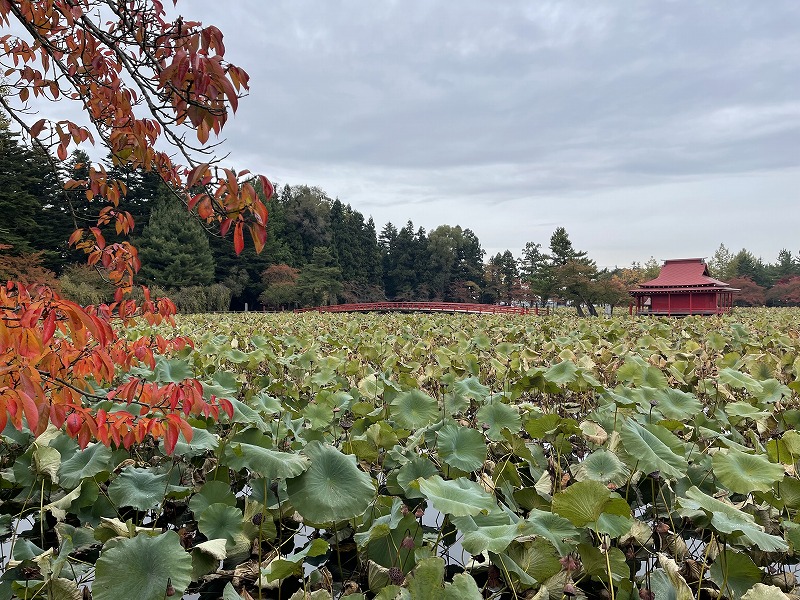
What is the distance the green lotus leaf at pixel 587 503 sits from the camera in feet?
4.13

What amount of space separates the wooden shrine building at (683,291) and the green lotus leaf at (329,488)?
19.5 meters

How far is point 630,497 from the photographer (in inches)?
73.7

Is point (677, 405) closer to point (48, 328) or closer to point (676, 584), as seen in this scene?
point (676, 584)

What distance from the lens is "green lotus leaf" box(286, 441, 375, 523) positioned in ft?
4.70

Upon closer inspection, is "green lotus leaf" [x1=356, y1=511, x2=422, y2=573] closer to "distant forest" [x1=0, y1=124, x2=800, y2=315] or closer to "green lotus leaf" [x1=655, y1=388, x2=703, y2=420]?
"green lotus leaf" [x1=655, y1=388, x2=703, y2=420]

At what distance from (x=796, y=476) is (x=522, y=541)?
47.3 inches

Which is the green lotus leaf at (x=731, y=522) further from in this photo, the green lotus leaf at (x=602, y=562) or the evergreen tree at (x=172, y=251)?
the evergreen tree at (x=172, y=251)

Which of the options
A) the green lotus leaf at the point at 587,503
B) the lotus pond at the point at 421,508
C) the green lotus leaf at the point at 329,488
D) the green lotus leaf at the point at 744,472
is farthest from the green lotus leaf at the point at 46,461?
the green lotus leaf at the point at 744,472

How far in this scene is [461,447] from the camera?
188cm

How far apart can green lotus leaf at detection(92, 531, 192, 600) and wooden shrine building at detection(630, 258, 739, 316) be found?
19962mm

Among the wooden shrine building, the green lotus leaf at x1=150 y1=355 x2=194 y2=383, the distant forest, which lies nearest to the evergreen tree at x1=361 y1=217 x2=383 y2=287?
the distant forest

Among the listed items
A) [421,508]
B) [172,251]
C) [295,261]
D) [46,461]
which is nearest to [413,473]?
[421,508]

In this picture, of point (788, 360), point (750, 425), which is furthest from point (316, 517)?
point (788, 360)

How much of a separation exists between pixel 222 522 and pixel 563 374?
1918mm
